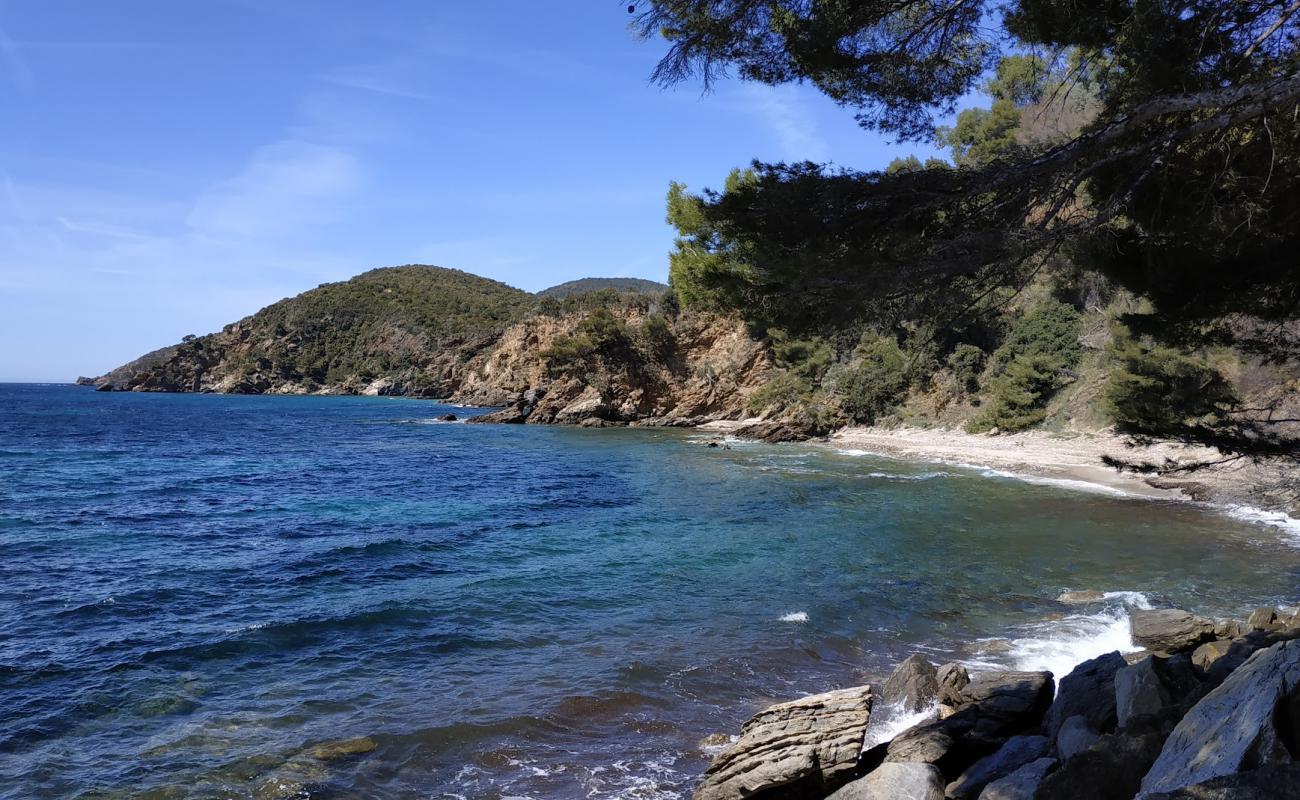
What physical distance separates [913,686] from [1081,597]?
5.24 meters

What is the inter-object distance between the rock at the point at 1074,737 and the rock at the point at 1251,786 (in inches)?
81.2

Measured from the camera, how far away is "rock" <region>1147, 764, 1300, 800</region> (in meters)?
2.72

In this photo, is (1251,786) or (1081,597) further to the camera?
(1081,597)

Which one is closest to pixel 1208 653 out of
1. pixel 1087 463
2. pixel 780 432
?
pixel 1087 463


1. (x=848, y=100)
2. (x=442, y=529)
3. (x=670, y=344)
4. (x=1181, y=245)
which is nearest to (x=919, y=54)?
(x=848, y=100)

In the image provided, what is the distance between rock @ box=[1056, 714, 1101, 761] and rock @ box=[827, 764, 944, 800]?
2.73ft

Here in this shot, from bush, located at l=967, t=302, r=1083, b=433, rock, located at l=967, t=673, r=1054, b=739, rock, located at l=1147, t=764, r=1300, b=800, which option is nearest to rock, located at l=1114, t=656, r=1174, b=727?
rock, located at l=967, t=673, r=1054, b=739

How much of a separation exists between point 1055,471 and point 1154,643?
17.9m

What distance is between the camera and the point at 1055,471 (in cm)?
2470

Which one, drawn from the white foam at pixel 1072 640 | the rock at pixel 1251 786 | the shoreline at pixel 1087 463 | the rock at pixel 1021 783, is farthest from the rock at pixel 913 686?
the shoreline at pixel 1087 463

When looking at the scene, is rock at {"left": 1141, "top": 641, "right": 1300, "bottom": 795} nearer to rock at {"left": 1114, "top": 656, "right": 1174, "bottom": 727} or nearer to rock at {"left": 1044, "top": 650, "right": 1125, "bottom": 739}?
rock at {"left": 1114, "top": 656, "right": 1174, "bottom": 727}

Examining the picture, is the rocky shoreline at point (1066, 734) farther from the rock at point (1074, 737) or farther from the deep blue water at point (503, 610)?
the deep blue water at point (503, 610)

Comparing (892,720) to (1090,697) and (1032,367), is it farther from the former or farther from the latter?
(1032,367)

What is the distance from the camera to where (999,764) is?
5461 mm
